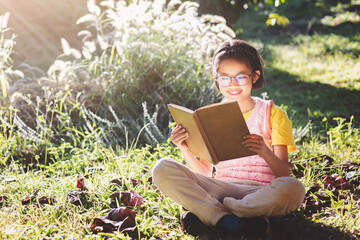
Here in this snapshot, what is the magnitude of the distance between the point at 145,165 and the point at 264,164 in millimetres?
954

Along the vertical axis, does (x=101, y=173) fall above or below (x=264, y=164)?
above

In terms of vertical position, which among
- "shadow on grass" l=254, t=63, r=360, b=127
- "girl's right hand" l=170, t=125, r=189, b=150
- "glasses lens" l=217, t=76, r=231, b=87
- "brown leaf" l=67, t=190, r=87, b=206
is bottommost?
"shadow on grass" l=254, t=63, r=360, b=127

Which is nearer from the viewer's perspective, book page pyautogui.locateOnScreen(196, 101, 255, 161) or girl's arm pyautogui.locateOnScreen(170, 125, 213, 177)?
book page pyautogui.locateOnScreen(196, 101, 255, 161)

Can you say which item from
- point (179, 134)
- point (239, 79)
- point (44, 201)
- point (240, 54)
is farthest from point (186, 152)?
point (44, 201)

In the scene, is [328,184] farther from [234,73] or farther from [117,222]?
[117,222]

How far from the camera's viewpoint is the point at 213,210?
193cm

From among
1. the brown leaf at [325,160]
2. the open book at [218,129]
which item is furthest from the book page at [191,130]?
the brown leaf at [325,160]

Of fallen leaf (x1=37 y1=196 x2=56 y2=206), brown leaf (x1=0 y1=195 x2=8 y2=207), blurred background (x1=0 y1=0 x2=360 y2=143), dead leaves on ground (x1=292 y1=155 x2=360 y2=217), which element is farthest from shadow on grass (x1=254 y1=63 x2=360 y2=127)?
brown leaf (x1=0 y1=195 x2=8 y2=207)

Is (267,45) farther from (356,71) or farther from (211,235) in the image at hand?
(211,235)

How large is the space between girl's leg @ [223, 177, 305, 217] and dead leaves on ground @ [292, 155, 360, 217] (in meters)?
0.34

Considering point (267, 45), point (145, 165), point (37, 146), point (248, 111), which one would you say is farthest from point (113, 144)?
point (267, 45)

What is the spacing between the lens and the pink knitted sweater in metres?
2.12

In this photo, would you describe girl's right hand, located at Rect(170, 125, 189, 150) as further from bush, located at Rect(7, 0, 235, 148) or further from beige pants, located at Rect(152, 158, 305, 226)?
bush, located at Rect(7, 0, 235, 148)

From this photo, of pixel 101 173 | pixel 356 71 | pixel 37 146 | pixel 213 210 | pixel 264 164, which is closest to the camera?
pixel 213 210
